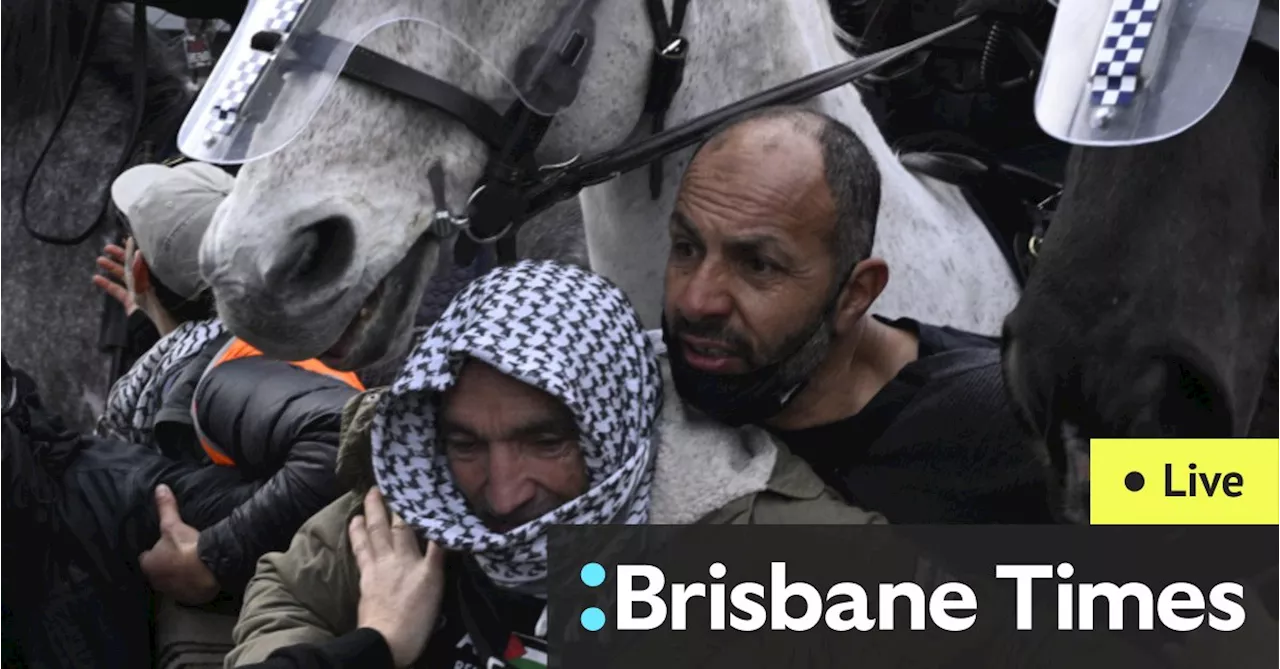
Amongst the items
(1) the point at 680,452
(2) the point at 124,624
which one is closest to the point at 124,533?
(2) the point at 124,624

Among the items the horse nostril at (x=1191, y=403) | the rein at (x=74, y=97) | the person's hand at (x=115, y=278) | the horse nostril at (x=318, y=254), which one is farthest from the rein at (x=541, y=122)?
the rein at (x=74, y=97)

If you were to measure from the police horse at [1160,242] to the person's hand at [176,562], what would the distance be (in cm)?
149

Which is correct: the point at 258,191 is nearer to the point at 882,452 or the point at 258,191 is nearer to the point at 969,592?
the point at 882,452

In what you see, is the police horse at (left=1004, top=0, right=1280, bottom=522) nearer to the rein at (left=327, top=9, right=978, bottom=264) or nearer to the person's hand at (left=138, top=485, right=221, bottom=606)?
the rein at (left=327, top=9, right=978, bottom=264)

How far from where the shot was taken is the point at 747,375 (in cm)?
253

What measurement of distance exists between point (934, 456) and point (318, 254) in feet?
3.08

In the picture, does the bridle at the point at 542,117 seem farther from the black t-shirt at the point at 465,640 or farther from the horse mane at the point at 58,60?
the horse mane at the point at 58,60

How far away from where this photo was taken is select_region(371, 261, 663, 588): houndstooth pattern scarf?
7.86 ft

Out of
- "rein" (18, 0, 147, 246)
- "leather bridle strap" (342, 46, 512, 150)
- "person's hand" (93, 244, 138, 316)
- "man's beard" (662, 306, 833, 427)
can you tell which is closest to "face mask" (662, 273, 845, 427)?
"man's beard" (662, 306, 833, 427)

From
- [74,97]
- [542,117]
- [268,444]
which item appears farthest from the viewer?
[74,97]

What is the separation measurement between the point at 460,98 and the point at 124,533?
981 millimetres

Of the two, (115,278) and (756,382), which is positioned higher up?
(756,382)

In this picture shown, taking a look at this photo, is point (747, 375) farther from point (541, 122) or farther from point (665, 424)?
point (541, 122)

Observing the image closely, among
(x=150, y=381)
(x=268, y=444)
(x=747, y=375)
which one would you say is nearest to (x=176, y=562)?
(x=268, y=444)
